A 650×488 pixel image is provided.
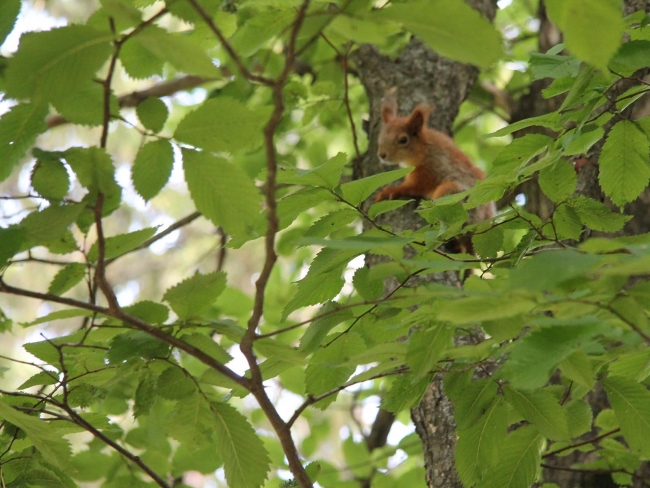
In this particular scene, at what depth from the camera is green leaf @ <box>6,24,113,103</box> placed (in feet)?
2.40

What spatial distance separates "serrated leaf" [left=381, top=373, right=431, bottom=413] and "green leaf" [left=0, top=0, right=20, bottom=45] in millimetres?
853

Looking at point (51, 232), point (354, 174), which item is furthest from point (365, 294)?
point (354, 174)

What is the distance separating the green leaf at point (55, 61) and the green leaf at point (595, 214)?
901 mm

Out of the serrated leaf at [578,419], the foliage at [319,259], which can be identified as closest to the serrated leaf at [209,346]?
the foliage at [319,259]

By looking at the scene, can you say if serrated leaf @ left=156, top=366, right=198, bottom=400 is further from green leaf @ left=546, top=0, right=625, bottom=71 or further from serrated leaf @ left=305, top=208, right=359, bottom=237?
green leaf @ left=546, top=0, right=625, bottom=71

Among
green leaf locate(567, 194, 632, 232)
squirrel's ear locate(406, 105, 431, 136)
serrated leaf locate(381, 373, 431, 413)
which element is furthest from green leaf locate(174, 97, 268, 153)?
squirrel's ear locate(406, 105, 431, 136)

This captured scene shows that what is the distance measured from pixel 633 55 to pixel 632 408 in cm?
59

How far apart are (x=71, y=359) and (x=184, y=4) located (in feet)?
2.61

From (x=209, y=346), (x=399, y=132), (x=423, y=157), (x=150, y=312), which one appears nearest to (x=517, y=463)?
(x=209, y=346)

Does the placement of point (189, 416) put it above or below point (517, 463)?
above

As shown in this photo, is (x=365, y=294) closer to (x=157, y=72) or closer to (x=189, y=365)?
(x=157, y=72)

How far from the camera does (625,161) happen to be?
4.18 feet

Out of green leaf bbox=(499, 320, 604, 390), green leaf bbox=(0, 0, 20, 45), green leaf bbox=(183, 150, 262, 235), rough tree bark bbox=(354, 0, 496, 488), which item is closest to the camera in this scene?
green leaf bbox=(499, 320, 604, 390)

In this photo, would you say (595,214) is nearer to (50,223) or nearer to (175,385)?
(175,385)
